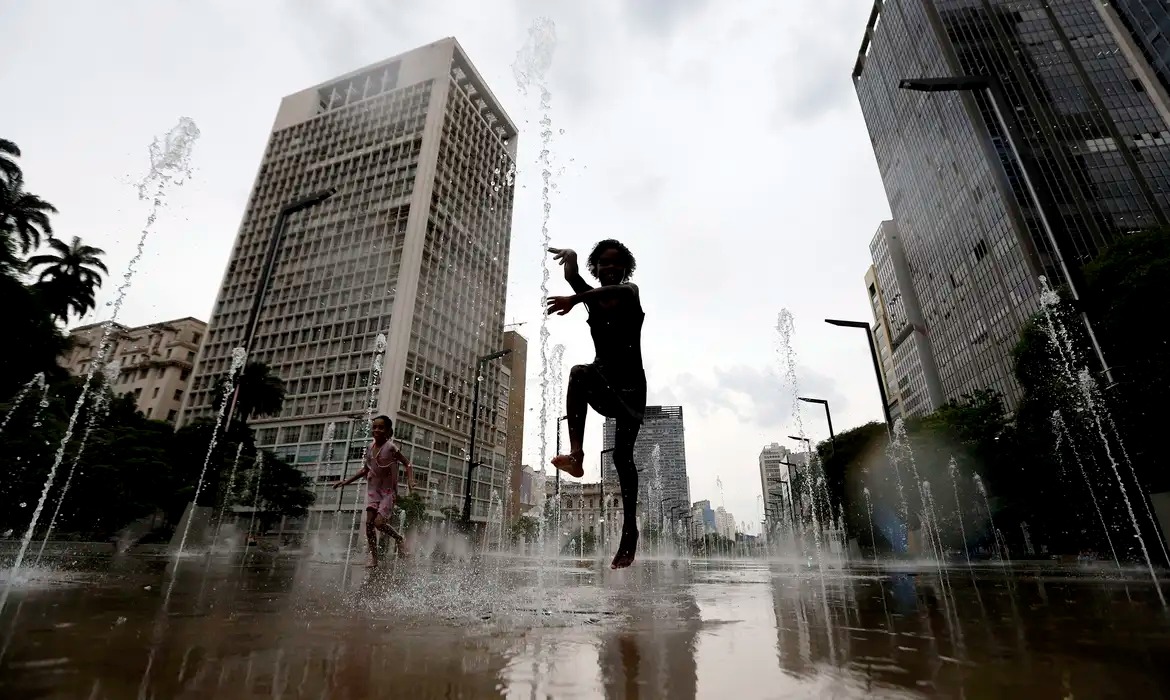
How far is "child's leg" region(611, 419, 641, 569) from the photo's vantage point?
160 inches

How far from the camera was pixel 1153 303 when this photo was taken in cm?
1608

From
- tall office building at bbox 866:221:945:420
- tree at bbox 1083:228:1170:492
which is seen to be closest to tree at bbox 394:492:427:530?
tree at bbox 1083:228:1170:492

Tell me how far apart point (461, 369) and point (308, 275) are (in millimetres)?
25250

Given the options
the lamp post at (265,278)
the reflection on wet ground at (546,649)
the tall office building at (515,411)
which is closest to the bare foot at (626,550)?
the reflection on wet ground at (546,649)

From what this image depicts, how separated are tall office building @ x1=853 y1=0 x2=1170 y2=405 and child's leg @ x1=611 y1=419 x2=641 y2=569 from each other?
54.4 meters

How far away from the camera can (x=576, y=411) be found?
4.04m

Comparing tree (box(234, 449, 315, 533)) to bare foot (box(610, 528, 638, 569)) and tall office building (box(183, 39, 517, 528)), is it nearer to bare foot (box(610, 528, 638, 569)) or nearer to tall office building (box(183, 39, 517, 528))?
tall office building (box(183, 39, 517, 528))

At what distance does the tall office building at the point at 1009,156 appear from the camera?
168 ft

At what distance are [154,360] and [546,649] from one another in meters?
99.9

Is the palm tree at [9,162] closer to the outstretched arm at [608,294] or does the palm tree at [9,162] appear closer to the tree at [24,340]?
the tree at [24,340]

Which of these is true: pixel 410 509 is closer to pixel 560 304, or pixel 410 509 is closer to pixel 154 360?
pixel 560 304

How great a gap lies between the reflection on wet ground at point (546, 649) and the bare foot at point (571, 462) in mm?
1052

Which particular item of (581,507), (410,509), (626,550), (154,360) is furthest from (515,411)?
(626,550)

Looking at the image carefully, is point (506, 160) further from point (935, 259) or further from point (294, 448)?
point (935, 259)
